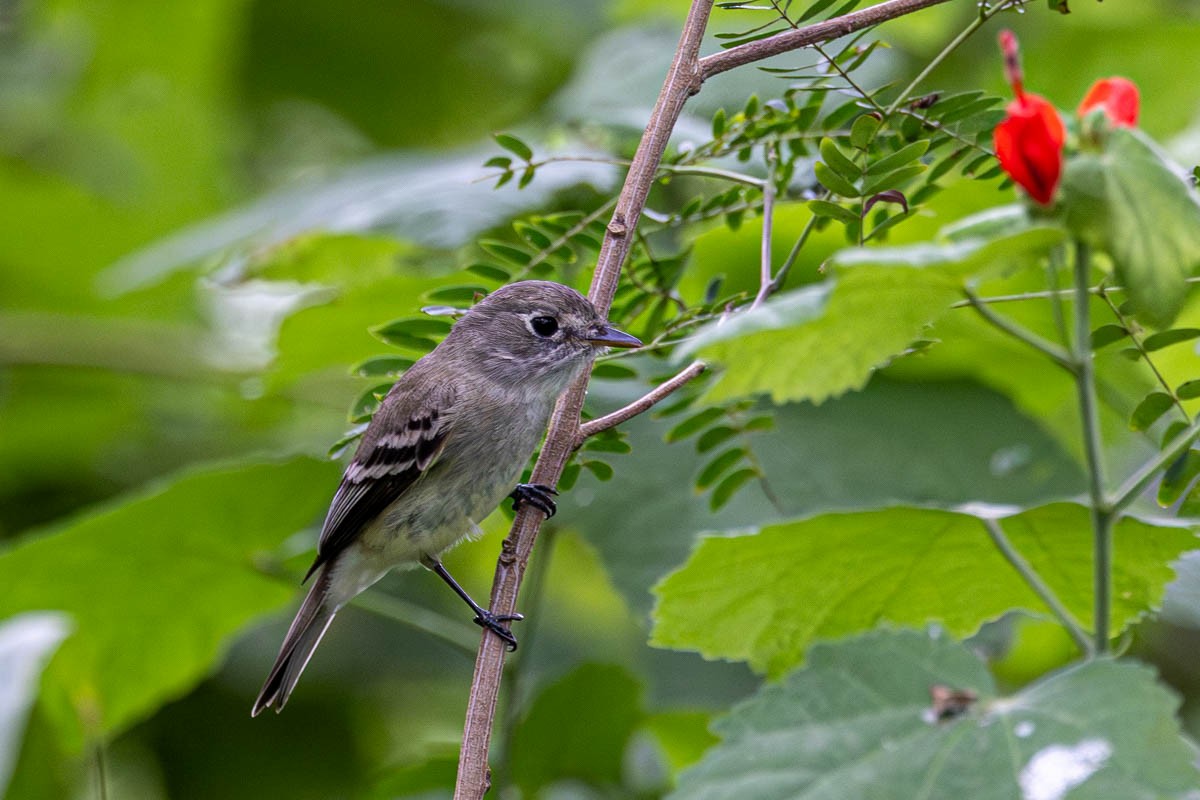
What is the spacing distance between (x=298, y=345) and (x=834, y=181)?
2.27 m

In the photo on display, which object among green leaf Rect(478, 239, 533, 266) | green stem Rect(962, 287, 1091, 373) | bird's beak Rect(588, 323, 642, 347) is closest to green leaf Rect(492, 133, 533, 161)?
green leaf Rect(478, 239, 533, 266)

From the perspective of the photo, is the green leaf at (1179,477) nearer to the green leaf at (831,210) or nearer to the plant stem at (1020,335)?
the plant stem at (1020,335)

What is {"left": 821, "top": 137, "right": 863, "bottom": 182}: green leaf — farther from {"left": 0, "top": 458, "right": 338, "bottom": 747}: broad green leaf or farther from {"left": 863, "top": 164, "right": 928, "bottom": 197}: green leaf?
{"left": 0, "top": 458, "right": 338, "bottom": 747}: broad green leaf

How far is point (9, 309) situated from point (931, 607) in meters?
5.74

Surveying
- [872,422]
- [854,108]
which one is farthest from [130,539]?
[854,108]

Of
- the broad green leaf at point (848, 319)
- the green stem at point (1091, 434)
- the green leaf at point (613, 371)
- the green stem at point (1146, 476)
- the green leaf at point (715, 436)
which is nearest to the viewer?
the broad green leaf at point (848, 319)

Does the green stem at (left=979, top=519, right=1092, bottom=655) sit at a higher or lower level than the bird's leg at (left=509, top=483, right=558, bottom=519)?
lower

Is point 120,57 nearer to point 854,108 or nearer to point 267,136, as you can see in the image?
point 267,136

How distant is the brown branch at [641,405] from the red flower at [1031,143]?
68 cm

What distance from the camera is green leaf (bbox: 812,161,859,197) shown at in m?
2.06

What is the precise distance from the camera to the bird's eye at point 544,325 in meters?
3.20

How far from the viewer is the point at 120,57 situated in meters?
6.75

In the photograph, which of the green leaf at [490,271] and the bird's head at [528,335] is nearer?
the green leaf at [490,271]

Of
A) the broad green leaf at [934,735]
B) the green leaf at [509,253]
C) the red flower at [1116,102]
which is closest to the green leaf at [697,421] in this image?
the green leaf at [509,253]
